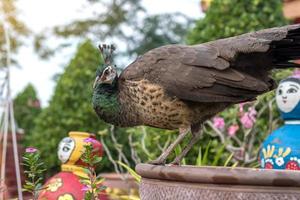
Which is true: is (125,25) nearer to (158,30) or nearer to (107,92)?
(158,30)

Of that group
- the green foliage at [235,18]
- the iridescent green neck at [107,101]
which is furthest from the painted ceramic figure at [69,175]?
the green foliage at [235,18]

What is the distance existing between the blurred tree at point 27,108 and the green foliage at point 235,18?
4.20 metres

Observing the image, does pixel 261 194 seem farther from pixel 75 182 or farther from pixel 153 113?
pixel 75 182

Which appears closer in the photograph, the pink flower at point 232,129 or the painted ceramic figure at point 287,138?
the painted ceramic figure at point 287,138

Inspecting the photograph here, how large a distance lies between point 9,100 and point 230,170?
1480mm

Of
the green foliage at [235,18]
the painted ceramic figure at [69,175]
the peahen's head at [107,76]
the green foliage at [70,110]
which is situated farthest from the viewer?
the green foliage at [70,110]

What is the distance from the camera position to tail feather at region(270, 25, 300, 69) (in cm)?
166

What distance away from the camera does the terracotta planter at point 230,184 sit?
54.3 inches

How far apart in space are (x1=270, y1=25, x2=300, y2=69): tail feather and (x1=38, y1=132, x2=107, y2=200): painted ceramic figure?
3.98 feet

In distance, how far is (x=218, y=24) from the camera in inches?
162

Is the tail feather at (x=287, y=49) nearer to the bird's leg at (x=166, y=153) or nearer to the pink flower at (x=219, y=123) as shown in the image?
the bird's leg at (x=166, y=153)

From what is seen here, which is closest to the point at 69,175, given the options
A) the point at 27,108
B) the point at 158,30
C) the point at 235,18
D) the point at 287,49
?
the point at 287,49

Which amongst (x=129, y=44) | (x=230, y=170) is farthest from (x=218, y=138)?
(x=129, y=44)

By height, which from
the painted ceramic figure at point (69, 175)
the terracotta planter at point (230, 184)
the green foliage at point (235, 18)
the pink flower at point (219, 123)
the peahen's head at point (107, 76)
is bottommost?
the painted ceramic figure at point (69, 175)
